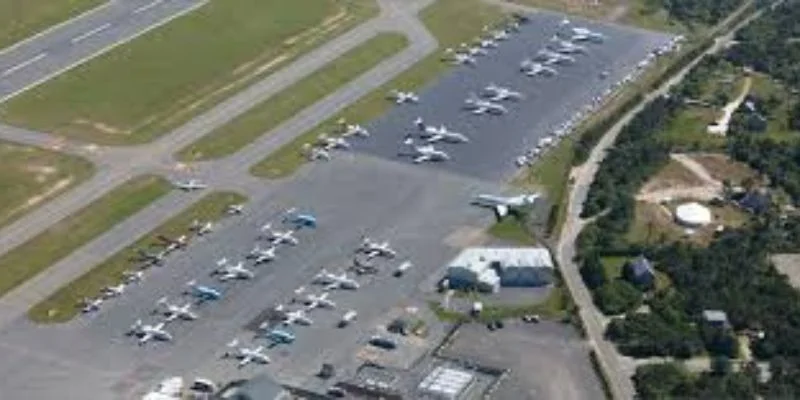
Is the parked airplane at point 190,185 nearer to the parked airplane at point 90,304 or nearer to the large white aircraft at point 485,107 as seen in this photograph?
the parked airplane at point 90,304

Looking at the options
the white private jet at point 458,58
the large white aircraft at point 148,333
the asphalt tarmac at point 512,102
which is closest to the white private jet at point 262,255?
the large white aircraft at point 148,333

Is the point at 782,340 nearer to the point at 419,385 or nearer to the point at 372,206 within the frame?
the point at 419,385

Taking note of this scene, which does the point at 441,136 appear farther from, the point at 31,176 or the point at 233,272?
the point at 31,176

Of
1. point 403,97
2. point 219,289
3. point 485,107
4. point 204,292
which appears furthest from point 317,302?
point 485,107

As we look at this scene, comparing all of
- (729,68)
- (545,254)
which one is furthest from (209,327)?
(729,68)

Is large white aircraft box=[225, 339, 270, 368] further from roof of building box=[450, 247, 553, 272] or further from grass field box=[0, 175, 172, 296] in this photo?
grass field box=[0, 175, 172, 296]

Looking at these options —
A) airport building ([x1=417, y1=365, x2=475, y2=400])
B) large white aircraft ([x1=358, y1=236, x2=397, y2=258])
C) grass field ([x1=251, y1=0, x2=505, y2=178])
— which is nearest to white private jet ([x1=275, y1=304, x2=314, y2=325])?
large white aircraft ([x1=358, y1=236, x2=397, y2=258])
